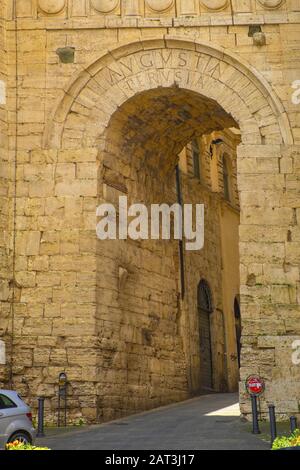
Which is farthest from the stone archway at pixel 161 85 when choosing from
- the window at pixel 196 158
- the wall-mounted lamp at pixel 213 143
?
the wall-mounted lamp at pixel 213 143

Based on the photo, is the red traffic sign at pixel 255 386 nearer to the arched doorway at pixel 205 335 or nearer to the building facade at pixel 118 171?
the building facade at pixel 118 171

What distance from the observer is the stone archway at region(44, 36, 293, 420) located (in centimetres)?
1371

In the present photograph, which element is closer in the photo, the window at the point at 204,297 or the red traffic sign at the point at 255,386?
the red traffic sign at the point at 255,386

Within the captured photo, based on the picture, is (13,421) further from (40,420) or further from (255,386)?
(255,386)

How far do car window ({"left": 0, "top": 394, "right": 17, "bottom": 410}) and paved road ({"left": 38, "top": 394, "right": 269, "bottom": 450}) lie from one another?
1232mm

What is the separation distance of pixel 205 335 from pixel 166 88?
9.11m

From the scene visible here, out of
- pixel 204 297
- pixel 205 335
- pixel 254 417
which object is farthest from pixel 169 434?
pixel 204 297

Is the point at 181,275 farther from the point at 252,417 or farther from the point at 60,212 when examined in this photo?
the point at 252,417

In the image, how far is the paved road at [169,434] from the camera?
10133 mm

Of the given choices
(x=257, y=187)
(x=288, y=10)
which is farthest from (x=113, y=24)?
(x=257, y=187)

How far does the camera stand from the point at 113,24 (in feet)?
46.8

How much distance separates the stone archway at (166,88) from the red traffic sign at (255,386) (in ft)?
13.2

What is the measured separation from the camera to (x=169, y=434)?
1133cm

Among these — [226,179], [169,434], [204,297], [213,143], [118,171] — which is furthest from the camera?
[226,179]
